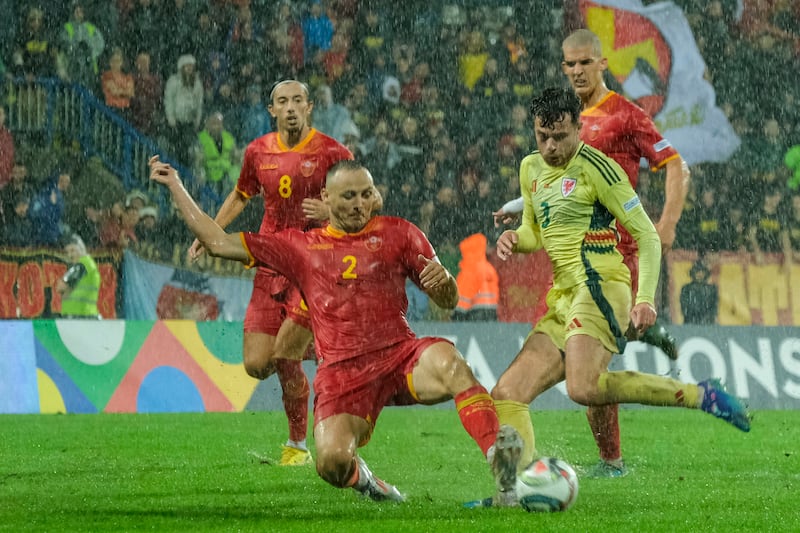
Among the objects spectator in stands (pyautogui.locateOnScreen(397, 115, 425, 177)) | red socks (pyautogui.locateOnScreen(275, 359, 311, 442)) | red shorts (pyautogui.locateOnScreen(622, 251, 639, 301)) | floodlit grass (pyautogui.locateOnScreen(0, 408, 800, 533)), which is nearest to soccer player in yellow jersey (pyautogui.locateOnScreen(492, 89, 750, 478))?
floodlit grass (pyautogui.locateOnScreen(0, 408, 800, 533))

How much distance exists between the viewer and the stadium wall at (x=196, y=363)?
12188 millimetres

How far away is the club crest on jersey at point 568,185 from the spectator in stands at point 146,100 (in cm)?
1027

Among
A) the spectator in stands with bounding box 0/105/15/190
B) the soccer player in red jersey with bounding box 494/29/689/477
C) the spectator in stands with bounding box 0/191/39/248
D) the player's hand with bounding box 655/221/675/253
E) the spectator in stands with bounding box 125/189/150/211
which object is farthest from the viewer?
the spectator in stands with bounding box 0/105/15/190

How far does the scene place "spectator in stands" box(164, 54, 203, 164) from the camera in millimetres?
16219

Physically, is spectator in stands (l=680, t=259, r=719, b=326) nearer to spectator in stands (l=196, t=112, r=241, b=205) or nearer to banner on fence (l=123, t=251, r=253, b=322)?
banner on fence (l=123, t=251, r=253, b=322)

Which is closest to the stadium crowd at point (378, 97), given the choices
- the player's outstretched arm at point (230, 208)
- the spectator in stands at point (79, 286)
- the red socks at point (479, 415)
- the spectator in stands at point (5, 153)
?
the spectator in stands at point (5, 153)

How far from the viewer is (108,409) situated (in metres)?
12.1

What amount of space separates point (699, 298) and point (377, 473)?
7.82 m

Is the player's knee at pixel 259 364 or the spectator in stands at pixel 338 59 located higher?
the spectator in stands at pixel 338 59

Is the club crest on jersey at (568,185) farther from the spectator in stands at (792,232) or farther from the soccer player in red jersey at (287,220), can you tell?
the spectator in stands at (792,232)

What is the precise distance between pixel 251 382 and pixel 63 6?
6712 millimetres

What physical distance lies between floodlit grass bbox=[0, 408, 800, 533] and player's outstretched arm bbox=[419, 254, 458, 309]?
3.11 feet

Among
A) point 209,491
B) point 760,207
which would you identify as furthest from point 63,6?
point 209,491

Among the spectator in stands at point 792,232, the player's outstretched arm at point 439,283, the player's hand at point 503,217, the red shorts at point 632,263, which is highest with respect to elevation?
the player's hand at point 503,217
